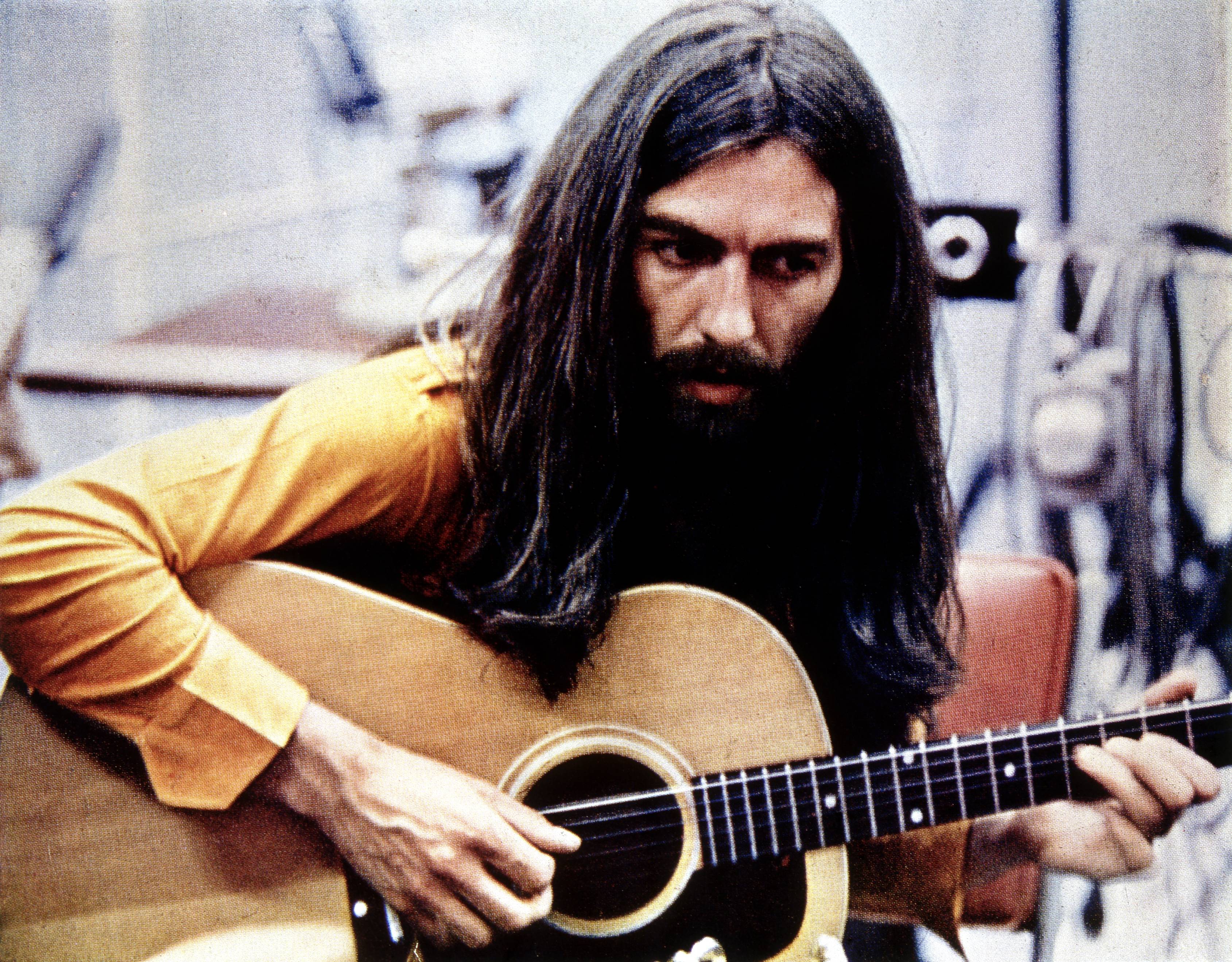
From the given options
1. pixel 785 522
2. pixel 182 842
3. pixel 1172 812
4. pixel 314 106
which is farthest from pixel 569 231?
pixel 1172 812

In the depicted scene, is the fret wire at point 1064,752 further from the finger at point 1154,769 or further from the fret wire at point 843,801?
the fret wire at point 843,801

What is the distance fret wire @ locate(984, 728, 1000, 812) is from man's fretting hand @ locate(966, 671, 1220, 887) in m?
0.13

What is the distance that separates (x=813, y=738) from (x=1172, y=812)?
0.58 meters

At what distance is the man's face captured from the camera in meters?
1.27

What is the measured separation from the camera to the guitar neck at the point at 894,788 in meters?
1.30

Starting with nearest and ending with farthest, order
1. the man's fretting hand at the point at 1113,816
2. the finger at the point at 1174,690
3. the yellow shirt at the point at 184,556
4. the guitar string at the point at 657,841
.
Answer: the yellow shirt at the point at 184,556
the guitar string at the point at 657,841
the man's fretting hand at the point at 1113,816
the finger at the point at 1174,690

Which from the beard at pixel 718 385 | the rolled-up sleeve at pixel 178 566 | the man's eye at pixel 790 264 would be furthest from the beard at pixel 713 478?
the rolled-up sleeve at pixel 178 566

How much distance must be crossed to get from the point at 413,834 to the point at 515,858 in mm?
138

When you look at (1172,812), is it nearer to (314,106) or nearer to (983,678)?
(983,678)

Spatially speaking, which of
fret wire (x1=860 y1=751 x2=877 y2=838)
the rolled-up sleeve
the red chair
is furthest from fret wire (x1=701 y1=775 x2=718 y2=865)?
the rolled-up sleeve

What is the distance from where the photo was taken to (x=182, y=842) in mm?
1201

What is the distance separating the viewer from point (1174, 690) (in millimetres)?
1528

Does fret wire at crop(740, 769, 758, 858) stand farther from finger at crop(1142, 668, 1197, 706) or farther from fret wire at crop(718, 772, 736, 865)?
finger at crop(1142, 668, 1197, 706)

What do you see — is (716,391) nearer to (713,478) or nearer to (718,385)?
(718,385)
